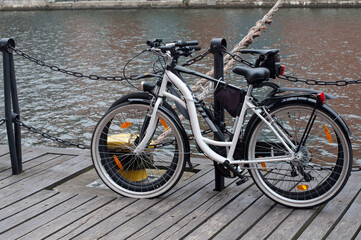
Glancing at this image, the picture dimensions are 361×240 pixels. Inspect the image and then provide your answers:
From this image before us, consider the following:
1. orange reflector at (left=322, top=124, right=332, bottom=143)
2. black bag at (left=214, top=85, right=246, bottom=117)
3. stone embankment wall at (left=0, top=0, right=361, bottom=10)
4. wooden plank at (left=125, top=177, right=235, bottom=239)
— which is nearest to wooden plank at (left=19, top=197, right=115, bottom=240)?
wooden plank at (left=125, top=177, right=235, bottom=239)

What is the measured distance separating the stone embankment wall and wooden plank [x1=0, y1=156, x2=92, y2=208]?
119 ft

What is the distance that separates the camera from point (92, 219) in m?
4.09

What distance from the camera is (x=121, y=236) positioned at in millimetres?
3799

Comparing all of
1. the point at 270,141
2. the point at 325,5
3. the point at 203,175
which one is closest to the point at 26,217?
the point at 203,175

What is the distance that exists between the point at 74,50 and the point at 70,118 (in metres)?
10.9

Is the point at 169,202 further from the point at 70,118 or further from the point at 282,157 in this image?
the point at 70,118

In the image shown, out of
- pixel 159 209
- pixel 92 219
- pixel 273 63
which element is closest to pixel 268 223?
pixel 159 209

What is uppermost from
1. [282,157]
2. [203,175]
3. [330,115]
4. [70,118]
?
[330,115]

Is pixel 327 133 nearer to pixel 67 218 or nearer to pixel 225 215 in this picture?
pixel 225 215

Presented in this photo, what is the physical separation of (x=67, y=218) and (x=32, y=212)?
32 cm

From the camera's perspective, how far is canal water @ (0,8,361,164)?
11.5 meters

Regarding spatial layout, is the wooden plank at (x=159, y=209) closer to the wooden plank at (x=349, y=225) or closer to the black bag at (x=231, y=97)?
the black bag at (x=231, y=97)

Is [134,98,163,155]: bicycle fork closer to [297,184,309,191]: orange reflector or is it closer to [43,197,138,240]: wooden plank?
[43,197,138,240]: wooden plank

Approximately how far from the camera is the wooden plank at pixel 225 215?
3.80 meters
